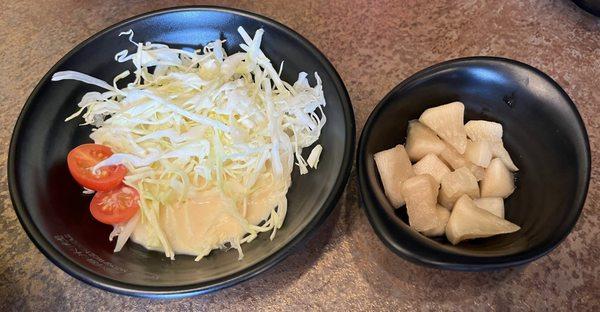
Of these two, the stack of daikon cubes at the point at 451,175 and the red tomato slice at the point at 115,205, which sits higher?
the stack of daikon cubes at the point at 451,175

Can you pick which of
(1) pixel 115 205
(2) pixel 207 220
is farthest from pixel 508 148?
(1) pixel 115 205

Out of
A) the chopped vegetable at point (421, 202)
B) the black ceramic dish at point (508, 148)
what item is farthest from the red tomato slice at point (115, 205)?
the chopped vegetable at point (421, 202)

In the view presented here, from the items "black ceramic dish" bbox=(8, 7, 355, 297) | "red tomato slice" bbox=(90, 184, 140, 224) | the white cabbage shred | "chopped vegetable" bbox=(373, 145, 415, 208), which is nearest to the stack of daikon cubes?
"chopped vegetable" bbox=(373, 145, 415, 208)

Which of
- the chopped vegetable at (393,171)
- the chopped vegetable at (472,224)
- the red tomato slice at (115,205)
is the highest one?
the chopped vegetable at (393,171)

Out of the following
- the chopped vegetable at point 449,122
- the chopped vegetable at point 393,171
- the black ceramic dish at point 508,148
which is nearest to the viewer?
the black ceramic dish at point 508,148

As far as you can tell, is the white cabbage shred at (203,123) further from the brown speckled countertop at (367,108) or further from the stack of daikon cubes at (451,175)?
the stack of daikon cubes at (451,175)

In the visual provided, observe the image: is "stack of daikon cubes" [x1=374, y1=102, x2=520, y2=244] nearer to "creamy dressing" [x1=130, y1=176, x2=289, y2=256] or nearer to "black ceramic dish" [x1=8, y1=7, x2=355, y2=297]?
"black ceramic dish" [x1=8, y1=7, x2=355, y2=297]
